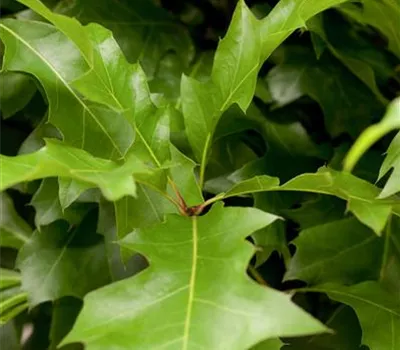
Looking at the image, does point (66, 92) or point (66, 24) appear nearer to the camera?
point (66, 24)

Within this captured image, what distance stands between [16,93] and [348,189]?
0.40m

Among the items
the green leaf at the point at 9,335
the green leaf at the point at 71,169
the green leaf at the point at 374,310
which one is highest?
the green leaf at the point at 71,169

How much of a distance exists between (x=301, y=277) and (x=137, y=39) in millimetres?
339

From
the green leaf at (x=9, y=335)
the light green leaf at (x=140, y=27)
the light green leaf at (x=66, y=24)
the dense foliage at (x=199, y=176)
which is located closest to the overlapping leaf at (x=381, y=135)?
the dense foliage at (x=199, y=176)

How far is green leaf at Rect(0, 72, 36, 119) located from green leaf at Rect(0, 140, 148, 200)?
0.26m

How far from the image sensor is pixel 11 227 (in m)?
0.88

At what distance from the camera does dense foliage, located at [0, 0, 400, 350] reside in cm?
56

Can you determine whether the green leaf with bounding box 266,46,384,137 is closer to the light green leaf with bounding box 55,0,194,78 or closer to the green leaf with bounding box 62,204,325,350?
the light green leaf with bounding box 55,0,194,78

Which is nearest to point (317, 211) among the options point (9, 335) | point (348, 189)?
point (348, 189)

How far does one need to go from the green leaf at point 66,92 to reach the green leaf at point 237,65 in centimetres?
7

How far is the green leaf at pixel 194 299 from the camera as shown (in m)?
0.53

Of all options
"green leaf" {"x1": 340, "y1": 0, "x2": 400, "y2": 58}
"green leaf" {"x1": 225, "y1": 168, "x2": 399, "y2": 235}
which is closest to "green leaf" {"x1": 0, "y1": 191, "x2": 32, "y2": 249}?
"green leaf" {"x1": 225, "y1": 168, "x2": 399, "y2": 235}

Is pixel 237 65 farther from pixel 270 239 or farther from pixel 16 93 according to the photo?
pixel 16 93

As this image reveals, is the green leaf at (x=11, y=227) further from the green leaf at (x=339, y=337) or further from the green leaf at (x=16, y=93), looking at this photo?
the green leaf at (x=339, y=337)
